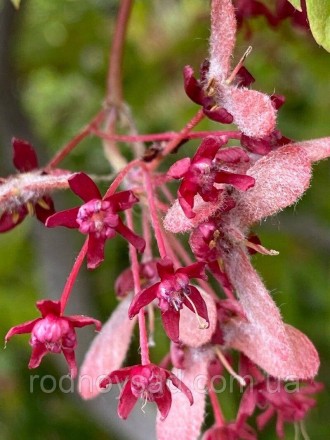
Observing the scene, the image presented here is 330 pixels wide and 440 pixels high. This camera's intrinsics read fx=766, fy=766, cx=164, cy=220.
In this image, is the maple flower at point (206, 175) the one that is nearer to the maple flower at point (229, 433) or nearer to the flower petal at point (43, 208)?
the flower petal at point (43, 208)

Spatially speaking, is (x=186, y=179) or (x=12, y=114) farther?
(x=12, y=114)

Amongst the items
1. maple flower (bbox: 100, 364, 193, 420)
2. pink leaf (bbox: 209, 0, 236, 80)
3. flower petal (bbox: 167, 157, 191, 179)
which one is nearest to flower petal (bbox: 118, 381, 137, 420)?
maple flower (bbox: 100, 364, 193, 420)

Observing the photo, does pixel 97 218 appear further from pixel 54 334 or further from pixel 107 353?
pixel 107 353

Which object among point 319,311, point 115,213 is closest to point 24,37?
point 319,311

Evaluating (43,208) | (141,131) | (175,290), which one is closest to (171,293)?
(175,290)

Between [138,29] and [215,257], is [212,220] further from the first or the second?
[138,29]

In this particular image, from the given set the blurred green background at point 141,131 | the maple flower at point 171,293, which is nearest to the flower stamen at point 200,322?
the maple flower at point 171,293
